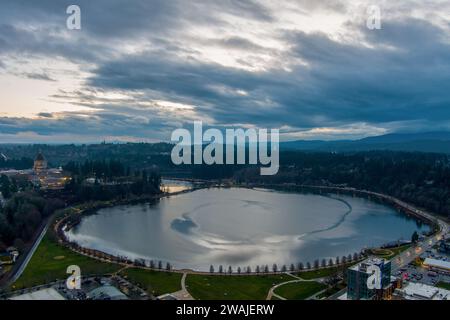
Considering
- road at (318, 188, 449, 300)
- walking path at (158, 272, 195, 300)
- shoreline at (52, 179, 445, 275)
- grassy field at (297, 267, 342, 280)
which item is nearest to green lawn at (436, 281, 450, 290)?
road at (318, 188, 449, 300)

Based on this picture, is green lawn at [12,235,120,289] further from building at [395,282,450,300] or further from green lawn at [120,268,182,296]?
building at [395,282,450,300]

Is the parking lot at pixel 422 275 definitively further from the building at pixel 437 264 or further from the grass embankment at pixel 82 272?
the grass embankment at pixel 82 272

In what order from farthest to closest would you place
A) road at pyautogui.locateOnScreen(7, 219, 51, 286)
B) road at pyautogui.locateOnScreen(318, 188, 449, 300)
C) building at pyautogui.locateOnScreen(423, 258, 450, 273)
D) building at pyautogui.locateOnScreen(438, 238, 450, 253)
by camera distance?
building at pyautogui.locateOnScreen(438, 238, 450, 253)
road at pyautogui.locateOnScreen(318, 188, 449, 300)
building at pyautogui.locateOnScreen(423, 258, 450, 273)
road at pyautogui.locateOnScreen(7, 219, 51, 286)

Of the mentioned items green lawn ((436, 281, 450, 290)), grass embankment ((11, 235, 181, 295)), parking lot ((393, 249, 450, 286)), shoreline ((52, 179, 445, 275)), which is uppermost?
shoreline ((52, 179, 445, 275))

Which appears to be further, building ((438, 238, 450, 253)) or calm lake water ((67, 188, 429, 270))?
calm lake water ((67, 188, 429, 270))

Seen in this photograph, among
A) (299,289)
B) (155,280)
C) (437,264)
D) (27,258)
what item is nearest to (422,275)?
(437,264)
